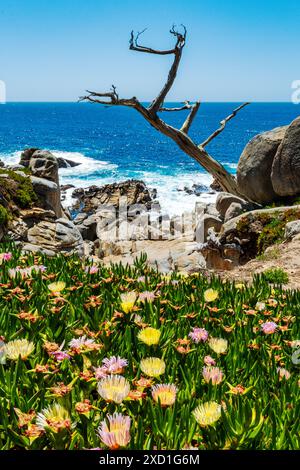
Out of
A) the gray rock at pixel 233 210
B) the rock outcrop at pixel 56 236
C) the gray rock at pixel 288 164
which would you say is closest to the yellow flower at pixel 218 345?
the rock outcrop at pixel 56 236

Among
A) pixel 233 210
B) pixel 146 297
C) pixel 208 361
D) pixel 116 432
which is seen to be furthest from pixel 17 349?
pixel 233 210

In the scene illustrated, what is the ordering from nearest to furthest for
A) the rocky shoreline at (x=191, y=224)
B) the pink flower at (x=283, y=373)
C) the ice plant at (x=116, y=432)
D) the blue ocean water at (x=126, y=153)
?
the ice plant at (x=116, y=432) → the pink flower at (x=283, y=373) → the rocky shoreline at (x=191, y=224) → the blue ocean water at (x=126, y=153)

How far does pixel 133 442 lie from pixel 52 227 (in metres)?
11.5

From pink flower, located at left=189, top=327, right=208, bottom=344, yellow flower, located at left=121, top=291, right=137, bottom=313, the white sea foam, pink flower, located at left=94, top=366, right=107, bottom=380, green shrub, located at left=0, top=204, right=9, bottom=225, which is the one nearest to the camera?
pink flower, located at left=94, top=366, right=107, bottom=380

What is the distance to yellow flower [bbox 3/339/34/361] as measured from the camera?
1703 mm

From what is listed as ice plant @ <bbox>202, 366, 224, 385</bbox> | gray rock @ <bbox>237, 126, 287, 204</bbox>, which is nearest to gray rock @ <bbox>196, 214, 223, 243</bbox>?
gray rock @ <bbox>237, 126, 287, 204</bbox>

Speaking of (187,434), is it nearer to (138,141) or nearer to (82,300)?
(82,300)

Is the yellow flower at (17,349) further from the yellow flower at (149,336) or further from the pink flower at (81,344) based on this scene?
the yellow flower at (149,336)

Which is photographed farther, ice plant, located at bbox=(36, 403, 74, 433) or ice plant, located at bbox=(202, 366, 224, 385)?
ice plant, located at bbox=(202, 366, 224, 385)

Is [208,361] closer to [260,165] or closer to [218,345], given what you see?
[218,345]

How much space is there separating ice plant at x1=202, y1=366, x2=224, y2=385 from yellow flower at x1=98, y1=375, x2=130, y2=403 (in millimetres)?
325

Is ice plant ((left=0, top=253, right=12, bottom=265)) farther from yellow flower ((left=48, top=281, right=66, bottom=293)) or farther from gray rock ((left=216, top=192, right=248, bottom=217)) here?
gray rock ((left=216, top=192, right=248, bottom=217))

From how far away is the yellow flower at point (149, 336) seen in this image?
73.9 inches

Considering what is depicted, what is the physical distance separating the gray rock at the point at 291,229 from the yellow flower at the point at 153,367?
8.24 metres
